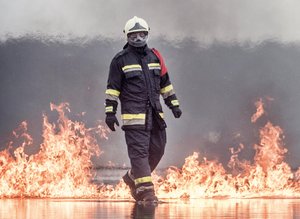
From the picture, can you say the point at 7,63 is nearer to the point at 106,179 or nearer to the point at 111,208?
the point at 106,179

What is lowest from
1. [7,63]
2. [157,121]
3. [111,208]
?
[111,208]

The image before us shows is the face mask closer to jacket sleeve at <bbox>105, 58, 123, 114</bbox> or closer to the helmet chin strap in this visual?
the helmet chin strap

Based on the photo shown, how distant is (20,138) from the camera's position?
17484 millimetres

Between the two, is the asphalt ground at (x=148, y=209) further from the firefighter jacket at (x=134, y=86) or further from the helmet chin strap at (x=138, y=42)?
the helmet chin strap at (x=138, y=42)

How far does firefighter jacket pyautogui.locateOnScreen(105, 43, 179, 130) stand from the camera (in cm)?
1409

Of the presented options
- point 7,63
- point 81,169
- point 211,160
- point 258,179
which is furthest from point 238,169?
point 7,63

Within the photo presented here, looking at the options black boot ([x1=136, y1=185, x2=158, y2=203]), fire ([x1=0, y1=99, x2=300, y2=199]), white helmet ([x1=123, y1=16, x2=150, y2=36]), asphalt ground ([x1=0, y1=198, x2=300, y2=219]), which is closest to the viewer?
asphalt ground ([x1=0, y1=198, x2=300, y2=219])

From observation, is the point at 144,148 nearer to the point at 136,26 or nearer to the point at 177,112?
the point at 177,112

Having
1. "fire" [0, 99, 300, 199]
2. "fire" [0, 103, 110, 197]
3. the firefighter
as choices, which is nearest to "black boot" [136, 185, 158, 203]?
the firefighter

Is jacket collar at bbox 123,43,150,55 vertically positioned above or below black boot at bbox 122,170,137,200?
above

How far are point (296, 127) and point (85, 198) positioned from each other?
15.0ft

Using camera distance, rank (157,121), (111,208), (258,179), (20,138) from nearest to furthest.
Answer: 1. (111,208)
2. (157,121)
3. (258,179)
4. (20,138)

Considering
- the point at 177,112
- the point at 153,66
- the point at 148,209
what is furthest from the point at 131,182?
the point at 148,209

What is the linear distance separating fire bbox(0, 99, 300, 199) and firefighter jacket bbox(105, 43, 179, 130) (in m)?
1.62
